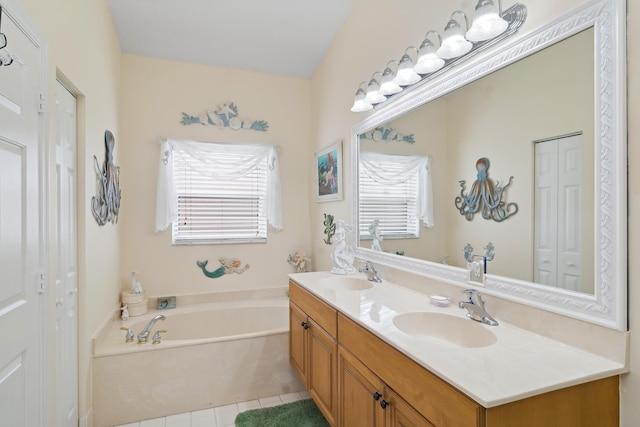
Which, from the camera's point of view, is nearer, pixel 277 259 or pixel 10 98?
pixel 10 98

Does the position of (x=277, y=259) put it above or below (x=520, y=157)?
below

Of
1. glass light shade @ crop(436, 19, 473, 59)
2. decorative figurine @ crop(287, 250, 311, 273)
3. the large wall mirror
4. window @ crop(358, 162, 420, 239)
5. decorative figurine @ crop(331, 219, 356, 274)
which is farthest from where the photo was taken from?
decorative figurine @ crop(287, 250, 311, 273)

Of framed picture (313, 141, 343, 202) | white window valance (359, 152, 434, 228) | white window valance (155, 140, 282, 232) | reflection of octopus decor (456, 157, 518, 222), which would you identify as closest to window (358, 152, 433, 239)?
white window valance (359, 152, 434, 228)

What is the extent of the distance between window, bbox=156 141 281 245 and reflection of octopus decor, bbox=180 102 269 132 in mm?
208

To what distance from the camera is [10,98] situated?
1.23 meters

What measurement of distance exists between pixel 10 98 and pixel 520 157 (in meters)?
1.92

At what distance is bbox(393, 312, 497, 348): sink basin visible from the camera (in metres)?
1.36

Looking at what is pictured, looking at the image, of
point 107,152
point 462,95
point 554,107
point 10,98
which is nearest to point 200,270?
point 107,152

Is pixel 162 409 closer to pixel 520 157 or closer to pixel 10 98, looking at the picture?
pixel 10 98

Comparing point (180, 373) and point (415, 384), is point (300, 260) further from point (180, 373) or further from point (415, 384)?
point (415, 384)

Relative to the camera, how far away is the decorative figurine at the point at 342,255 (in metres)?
2.46

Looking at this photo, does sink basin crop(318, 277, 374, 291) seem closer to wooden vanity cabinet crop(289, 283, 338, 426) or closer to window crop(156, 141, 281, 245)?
wooden vanity cabinet crop(289, 283, 338, 426)

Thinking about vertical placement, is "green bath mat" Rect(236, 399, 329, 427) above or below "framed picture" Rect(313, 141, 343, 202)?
below

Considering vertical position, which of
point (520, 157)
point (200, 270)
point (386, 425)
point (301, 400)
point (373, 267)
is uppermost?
point (520, 157)
